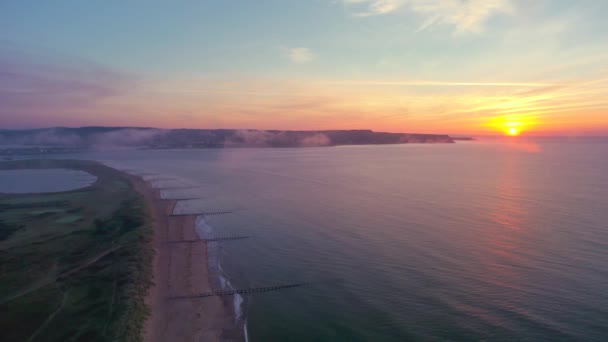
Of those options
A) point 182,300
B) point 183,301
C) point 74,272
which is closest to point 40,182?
point 74,272

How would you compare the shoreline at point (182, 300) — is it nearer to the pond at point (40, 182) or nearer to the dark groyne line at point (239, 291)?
the dark groyne line at point (239, 291)

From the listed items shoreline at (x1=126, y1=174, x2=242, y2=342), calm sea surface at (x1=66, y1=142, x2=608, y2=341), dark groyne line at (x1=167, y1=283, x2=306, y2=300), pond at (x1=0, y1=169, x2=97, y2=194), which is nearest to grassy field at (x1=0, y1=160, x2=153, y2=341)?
shoreline at (x1=126, y1=174, x2=242, y2=342)

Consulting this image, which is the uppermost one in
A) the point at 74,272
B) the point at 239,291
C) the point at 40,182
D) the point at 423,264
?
the point at 423,264

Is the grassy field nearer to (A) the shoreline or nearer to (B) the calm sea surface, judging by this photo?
(A) the shoreline

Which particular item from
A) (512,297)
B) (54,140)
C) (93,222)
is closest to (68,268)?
(93,222)

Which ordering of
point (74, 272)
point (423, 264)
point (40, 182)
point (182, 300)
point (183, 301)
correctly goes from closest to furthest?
point (183, 301) → point (182, 300) → point (74, 272) → point (423, 264) → point (40, 182)

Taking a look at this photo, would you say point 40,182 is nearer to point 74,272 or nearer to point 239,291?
point 74,272

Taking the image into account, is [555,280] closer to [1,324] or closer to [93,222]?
[1,324]
